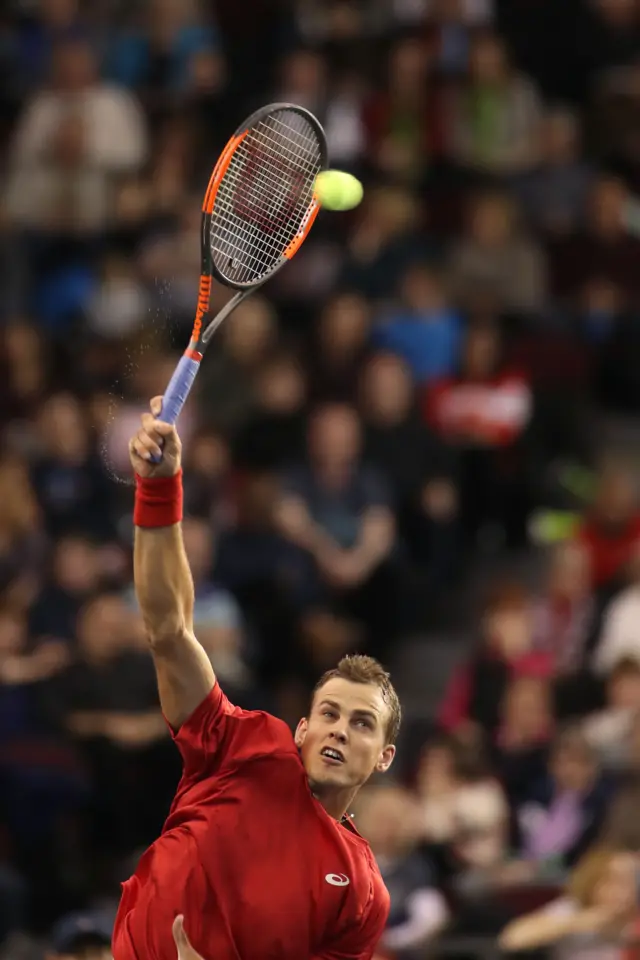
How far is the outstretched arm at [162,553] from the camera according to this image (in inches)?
187

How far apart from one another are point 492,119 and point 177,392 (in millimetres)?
8555

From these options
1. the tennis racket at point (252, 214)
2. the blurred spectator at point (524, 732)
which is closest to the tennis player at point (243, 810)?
the tennis racket at point (252, 214)

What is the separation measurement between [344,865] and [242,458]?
6.06 meters

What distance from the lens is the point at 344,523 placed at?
10.8 m

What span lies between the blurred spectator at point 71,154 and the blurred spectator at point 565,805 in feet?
15.5

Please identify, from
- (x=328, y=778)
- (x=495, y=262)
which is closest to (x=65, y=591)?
(x=495, y=262)

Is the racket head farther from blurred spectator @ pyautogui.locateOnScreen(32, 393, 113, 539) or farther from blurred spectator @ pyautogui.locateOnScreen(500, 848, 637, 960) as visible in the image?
blurred spectator @ pyautogui.locateOnScreen(32, 393, 113, 539)

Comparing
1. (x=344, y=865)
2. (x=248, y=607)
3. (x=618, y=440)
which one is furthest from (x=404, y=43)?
(x=344, y=865)

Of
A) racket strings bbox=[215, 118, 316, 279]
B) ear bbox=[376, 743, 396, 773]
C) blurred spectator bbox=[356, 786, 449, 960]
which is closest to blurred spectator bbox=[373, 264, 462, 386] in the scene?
blurred spectator bbox=[356, 786, 449, 960]

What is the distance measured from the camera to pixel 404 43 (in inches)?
513

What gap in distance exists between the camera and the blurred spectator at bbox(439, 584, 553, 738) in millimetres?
10180

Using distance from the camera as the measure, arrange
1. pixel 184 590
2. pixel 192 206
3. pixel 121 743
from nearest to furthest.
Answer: pixel 184 590 → pixel 121 743 → pixel 192 206

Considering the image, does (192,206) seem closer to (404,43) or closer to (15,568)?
(404,43)

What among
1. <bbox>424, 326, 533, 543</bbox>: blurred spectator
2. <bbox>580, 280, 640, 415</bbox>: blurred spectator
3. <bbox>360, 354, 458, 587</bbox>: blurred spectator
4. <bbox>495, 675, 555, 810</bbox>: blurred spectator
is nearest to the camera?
<bbox>495, 675, 555, 810</bbox>: blurred spectator
